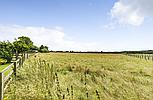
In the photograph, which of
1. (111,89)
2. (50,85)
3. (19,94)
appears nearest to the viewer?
(19,94)

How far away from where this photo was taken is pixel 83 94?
27.0ft

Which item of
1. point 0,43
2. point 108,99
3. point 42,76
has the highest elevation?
point 0,43

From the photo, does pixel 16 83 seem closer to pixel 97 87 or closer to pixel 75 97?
pixel 75 97

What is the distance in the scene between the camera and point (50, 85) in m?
8.50

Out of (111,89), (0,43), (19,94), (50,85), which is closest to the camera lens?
(19,94)

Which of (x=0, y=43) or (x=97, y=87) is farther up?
(x=0, y=43)

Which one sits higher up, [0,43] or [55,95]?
[0,43]

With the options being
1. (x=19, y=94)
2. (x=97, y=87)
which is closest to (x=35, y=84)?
(x=19, y=94)

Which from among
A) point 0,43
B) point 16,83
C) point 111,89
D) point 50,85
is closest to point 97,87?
point 111,89

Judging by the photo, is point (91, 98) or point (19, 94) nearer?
point (19, 94)

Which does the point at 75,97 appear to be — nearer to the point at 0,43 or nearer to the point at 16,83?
the point at 16,83

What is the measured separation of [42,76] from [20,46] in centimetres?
5231

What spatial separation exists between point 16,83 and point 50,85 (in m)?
1.39

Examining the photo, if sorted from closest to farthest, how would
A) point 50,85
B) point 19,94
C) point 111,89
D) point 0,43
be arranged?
point 19,94
point 50,85
point 111,89
point 0,43
